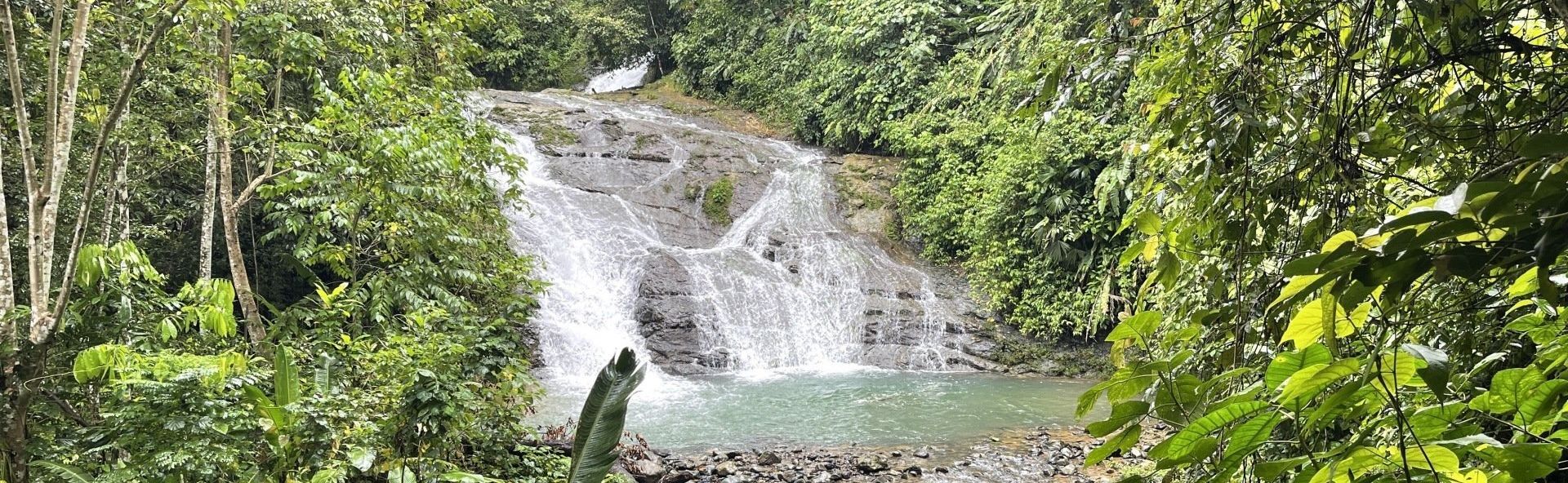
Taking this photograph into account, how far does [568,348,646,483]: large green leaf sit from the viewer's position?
137 inches

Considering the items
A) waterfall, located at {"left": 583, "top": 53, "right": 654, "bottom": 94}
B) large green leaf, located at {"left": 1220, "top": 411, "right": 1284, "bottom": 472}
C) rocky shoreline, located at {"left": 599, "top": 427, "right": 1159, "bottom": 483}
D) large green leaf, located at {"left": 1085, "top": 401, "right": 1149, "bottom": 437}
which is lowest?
rocky shoreline, located at {"left": 599, "top": 427, "right": 1159, "bottom": 483}

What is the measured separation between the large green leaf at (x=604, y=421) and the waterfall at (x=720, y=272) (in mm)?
7566

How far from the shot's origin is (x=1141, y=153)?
2334 mm

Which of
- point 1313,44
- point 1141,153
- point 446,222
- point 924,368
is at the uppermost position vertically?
point 1313,44

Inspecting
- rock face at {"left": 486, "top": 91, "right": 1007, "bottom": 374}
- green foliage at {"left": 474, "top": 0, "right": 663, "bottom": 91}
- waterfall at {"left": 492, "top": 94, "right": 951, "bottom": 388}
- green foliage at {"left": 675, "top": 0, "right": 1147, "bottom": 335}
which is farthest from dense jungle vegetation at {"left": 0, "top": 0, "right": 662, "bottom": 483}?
green foliage at {"left": 474, "top": 0, "right": 663, "bottom": 91}

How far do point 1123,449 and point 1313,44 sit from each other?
1172mm

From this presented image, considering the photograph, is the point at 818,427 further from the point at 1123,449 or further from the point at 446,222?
the point at 1123,449

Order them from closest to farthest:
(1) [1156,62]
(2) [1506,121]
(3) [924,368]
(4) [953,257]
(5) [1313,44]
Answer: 1. (2) [1506,121]
2. (5) [1313,44]
3. (1) [1156,62]
4. (3) [924,368]
5. (4) [953,257]

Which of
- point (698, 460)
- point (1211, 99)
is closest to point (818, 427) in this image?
point (698, 460)

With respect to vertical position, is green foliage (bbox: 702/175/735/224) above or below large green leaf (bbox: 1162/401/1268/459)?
below

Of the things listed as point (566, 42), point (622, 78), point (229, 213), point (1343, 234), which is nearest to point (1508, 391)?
point (1343, 234)

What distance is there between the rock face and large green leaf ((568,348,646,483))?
8523 mm

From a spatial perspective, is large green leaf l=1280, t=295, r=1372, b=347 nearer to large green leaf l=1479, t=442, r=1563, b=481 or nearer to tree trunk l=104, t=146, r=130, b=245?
large green leaf l=1479, t=442, r=1563, b=481

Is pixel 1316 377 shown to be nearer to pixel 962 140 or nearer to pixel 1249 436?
pixel 1249 436
